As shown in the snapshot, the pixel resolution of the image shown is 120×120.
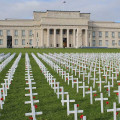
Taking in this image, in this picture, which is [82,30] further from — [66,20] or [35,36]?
[35,36]

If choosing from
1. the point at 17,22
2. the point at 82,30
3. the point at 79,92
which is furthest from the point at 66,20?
the point at 79,92

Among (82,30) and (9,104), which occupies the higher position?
(82,30)

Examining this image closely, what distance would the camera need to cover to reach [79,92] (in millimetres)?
9625

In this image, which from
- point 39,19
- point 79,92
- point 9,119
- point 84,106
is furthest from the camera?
point 39,19

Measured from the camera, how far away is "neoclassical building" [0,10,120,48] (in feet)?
291

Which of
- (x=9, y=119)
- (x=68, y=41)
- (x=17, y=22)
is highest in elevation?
(x=17, y=22)

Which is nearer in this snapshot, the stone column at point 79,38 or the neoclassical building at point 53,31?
the neoclassical building at point 53,31

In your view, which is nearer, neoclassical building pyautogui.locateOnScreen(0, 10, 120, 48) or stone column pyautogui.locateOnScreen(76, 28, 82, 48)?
neoclassical building pyautogui.locateOnScreen(0, 10, 120, 48)

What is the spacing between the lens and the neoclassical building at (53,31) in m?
88.6

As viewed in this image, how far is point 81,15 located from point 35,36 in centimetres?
2371

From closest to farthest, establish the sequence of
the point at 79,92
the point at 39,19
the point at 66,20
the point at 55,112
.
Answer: the point at 55,112
the point at 79,92
the point at 66,20
the point at 39,19

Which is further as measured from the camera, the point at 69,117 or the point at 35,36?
the point at 35,36

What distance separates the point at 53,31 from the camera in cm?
9175

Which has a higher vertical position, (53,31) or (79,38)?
(53,31)
